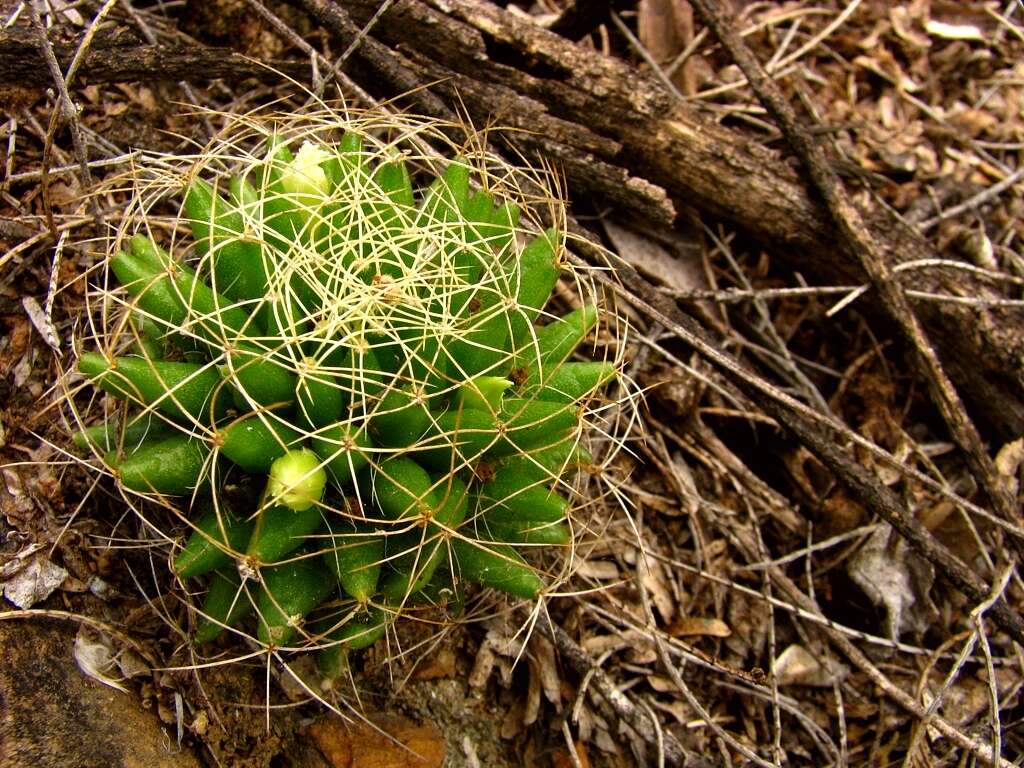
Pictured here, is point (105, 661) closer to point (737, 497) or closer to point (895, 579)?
point (737, 497)

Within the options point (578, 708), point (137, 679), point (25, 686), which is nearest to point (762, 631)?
point (578, 708)

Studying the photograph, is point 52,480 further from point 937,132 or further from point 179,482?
point 937,132

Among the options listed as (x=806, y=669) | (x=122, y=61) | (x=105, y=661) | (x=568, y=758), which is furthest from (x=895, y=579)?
(x=122, y=61)

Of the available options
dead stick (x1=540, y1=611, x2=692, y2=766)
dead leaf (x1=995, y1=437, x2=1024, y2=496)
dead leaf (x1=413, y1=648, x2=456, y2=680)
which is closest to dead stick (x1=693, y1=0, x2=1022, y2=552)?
dead leaf (x1=995, y1=437, x2=1024, y2=496)

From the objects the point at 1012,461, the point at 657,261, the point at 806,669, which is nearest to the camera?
the point at 806,669

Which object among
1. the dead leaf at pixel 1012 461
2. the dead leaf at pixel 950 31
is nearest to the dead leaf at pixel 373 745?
the dead leaf at pixel 1012 461
